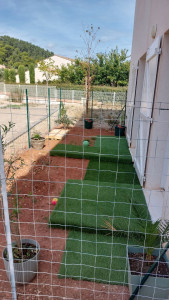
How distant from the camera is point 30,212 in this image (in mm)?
3582

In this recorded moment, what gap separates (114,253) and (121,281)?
0.39m

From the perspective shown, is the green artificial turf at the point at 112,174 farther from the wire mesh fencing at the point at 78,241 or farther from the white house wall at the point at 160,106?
the white house wall at the point at 160,106

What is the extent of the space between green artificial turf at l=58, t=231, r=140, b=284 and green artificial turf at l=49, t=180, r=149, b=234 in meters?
0.18

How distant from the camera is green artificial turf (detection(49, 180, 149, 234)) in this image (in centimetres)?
309

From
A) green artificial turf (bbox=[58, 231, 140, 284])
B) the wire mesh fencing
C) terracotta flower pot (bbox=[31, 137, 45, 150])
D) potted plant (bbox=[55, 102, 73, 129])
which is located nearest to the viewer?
the wire mesh fencing

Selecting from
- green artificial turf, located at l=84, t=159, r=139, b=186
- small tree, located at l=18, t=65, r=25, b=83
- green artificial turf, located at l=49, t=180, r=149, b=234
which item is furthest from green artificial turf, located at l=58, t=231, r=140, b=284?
small tree, located at l=18, t=65, r=25, b=83

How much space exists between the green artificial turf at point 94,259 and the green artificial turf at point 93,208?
0.60 ft

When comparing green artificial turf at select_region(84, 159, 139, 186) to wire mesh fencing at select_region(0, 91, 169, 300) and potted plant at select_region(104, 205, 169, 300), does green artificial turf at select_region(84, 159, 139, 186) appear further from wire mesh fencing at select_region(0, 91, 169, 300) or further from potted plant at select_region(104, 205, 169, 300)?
potted plant at select_region(104, 205, 169, 300)

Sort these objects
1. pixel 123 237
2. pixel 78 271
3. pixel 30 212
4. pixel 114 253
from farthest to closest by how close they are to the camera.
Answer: pixel 30 212 → pixel 123 237 → pixel 114 253 → pixel 78 271

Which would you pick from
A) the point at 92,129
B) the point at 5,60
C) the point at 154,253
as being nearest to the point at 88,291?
the point at 154,253

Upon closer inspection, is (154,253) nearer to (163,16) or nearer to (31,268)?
(31,268)

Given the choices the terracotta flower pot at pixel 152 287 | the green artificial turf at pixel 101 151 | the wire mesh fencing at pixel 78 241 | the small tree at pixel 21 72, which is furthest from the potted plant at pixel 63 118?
the small tree at pixel 21 72

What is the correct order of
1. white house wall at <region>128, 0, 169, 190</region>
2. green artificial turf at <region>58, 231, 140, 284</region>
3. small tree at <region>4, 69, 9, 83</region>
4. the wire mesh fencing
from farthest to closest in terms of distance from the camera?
small tree at <region>4, 69, 9, 83</region>
white house wall at <region>128, 0, 169, 190</region>
green artificial turf at <region>58, 231, 140, 284</region>
the wire mesh fencing

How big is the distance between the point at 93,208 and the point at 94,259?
0.99m
